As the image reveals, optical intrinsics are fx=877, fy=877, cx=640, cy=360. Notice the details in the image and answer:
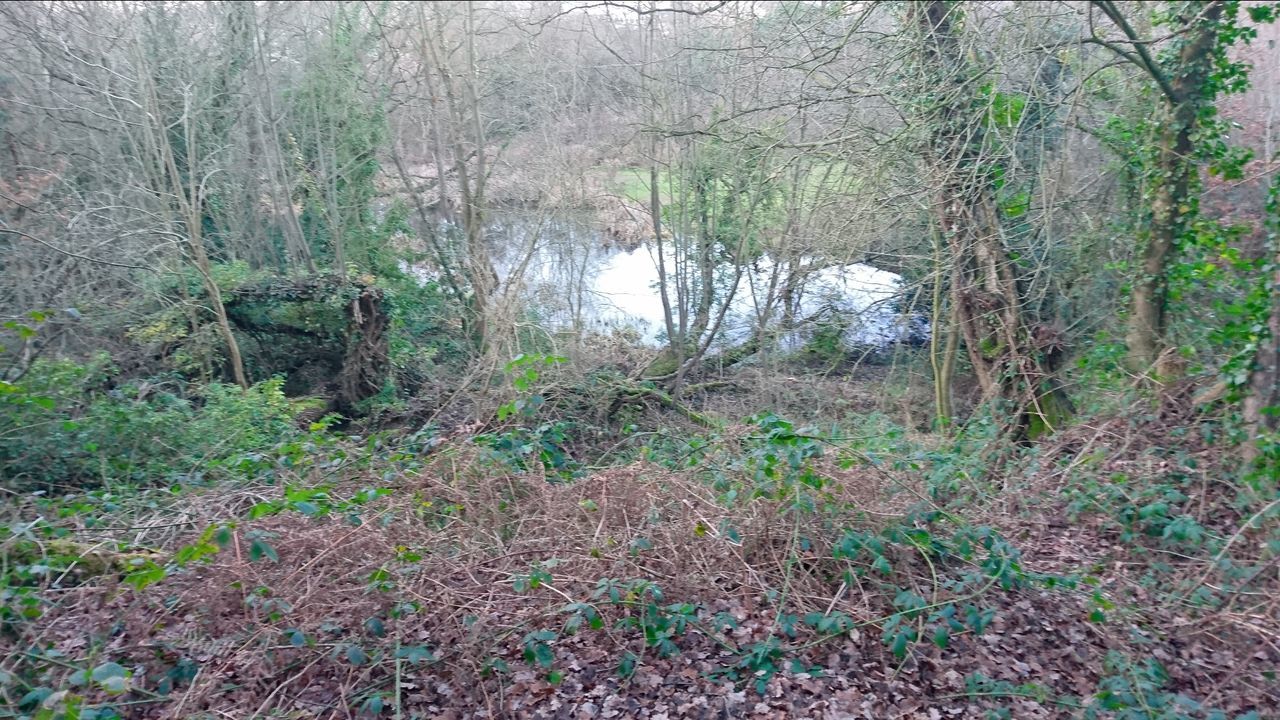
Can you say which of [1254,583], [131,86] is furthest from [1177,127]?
[131,86]

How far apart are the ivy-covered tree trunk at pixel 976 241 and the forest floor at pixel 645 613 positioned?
3.44m

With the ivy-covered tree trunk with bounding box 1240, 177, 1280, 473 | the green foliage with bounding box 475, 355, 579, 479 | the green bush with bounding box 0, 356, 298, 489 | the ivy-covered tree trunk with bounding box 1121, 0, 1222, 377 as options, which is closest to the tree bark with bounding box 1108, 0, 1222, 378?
the ivy-covered tree trunk with bounding box 1121, 0, 1222, 377

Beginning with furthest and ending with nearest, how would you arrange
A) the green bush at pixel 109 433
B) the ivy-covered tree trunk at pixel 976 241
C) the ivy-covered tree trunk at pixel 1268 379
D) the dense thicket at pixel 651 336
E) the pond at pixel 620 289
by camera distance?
the pond at pixel 620 289 → the ivy-covered tree trunk at pixel 976 241 → the green bush at pixel 109 433 → the ivy-covered tree trunk at pixel 1268 379 → the dense thicket at pixel 651 336

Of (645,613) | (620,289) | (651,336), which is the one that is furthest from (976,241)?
(620,289)

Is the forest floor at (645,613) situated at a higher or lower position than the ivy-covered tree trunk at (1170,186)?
lower

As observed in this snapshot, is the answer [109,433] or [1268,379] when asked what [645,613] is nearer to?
[1268,379]

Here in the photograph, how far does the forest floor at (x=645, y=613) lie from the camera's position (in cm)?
447

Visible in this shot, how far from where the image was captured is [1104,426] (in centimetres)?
778

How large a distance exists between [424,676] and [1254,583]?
504 cm

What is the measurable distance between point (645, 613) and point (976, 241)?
6.36m

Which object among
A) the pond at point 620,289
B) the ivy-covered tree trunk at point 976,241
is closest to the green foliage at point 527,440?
the ivy-covered tree trunk at point 976,241

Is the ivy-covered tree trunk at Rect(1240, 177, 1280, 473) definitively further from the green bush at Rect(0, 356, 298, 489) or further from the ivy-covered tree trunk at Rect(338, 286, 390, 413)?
the ivy-covered tree trunk at Rect(338, 286, 390, 413)

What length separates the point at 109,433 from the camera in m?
8.52

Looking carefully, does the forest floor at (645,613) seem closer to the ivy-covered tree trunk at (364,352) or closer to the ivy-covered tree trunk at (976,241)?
the ivy-covered tree trunk at (976,241)
